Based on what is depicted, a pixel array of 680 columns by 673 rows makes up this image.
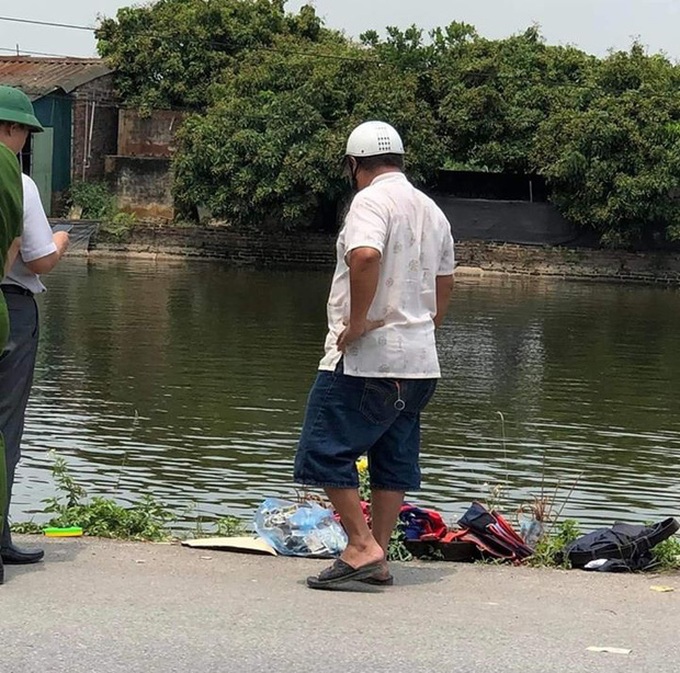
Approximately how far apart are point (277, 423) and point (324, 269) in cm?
2329

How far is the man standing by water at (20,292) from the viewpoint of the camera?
5098 mm

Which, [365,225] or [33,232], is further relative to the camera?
[33,232]

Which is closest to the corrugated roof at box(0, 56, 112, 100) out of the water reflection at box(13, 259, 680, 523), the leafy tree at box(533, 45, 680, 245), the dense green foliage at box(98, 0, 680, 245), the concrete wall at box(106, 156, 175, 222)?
the dense green foliage at box(98, 0, 680, 245)

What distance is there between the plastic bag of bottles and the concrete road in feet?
A: 0.59

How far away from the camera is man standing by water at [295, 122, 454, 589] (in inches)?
196

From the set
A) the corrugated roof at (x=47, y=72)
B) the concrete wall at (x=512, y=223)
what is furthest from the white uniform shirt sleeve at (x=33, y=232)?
the corrugated roof at (x=47, y=72)

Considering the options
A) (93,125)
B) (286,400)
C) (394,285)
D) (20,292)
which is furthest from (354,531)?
(93,125)

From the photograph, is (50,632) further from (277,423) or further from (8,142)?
(277,423)

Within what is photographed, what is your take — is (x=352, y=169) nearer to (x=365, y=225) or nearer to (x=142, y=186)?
(x=365, y=225)

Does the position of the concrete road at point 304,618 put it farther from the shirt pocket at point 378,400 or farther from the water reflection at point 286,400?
the water reflection at point 286,400

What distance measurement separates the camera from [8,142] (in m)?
5.09

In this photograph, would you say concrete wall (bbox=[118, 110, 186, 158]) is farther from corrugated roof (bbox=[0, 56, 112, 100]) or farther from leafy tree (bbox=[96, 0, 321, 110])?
corrugated roof (bbox=[0, 56, 112, 100])

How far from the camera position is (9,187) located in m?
4.80

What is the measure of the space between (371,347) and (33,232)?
1374 mm
